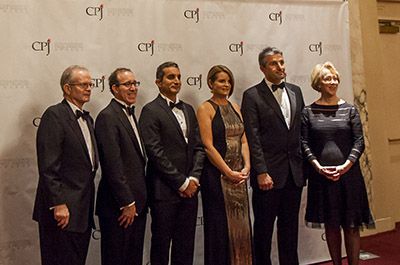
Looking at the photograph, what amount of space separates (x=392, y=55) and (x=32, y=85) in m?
4.64

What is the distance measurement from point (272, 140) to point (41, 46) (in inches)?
81.7

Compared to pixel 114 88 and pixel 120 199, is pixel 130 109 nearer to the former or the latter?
pixel 114 88

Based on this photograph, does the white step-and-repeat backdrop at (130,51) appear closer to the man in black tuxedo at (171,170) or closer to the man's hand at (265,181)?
the man in black tuxedo at (171,170)

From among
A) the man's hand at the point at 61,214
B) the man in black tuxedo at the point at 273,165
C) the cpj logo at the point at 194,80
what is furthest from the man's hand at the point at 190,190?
the cpj logo at the point at 194,80

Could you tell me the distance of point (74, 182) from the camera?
276 centimetres

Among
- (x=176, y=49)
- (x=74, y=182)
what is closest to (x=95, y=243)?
(x=74, y=182)

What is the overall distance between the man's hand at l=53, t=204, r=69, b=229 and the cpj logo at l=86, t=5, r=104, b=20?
183 centimetres

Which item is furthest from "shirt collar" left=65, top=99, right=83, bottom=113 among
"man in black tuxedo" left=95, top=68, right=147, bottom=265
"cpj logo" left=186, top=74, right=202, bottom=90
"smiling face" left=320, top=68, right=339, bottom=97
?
"smiling face" left=320, top=68, right=339, bottom=97

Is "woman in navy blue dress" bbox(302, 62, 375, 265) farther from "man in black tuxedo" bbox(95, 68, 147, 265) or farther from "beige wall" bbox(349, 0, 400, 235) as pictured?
"beige wall" bbox(349, 0, 400, 235)

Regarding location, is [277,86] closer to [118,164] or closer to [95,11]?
[118,164]

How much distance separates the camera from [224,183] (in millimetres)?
3395

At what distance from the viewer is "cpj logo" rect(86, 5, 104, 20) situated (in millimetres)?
3744

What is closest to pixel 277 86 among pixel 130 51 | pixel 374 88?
pixel 130 51

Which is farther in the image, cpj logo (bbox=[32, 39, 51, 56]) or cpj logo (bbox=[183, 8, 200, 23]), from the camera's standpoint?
cpj logo (bbox=[183, 8, 200, 23])
